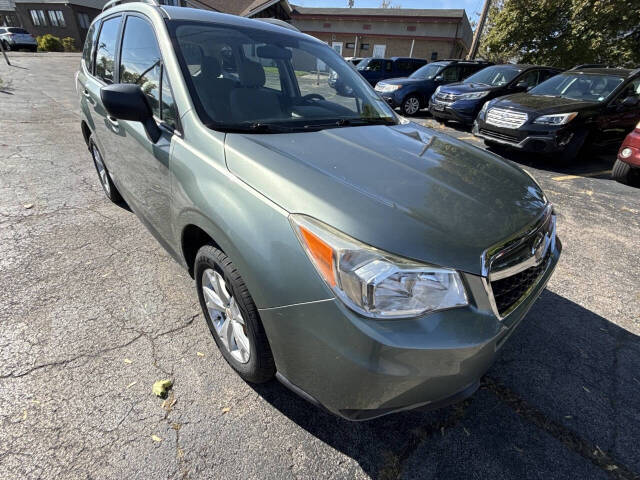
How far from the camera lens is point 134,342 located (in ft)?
7.16

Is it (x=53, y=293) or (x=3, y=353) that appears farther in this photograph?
(x=53, y=293)

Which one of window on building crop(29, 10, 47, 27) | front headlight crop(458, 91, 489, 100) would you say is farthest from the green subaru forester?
window on building crop(29, 10, 47, 27)

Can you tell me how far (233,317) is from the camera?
6.03 ft

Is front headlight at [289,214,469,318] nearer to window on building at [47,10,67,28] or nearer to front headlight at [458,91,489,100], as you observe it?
front headlight at [458,91,489,100]

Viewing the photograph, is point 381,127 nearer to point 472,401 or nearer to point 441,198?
point 441,198

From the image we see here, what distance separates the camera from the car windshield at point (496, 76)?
29.7 ft

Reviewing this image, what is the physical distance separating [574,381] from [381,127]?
2052 mm

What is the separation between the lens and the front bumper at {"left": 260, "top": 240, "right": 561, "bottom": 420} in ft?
3.98

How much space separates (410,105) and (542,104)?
5241 millimetres

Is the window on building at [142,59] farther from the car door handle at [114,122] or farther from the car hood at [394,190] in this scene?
the car hood at [394,190]

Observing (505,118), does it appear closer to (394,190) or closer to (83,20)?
(394,190)

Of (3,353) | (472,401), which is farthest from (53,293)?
(472,401)

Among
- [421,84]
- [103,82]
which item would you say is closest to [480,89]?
[421,84]

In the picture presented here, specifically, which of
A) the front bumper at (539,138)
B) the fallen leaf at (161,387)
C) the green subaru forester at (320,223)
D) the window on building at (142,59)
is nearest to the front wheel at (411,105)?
the front bumper at (539,138)
